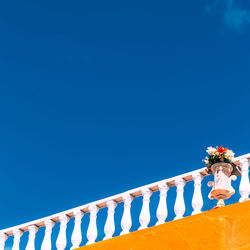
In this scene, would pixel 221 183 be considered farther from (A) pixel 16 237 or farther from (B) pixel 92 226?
(A) pixel 16 237

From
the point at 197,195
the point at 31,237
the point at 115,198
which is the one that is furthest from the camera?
the point at 31,237

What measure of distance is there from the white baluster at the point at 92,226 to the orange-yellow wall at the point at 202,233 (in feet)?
2.40

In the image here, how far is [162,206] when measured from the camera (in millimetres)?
8789

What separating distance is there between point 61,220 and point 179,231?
2388 mm

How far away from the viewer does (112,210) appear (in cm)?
928

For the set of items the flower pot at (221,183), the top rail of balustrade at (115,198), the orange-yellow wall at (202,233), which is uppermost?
the top rail of balustrade at (115,198)

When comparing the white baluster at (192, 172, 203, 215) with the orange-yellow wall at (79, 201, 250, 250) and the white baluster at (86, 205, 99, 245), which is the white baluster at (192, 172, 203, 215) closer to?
the orange-yellow wall at (79, 201, 250, 250)

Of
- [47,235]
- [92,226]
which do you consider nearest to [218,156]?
[92,226]

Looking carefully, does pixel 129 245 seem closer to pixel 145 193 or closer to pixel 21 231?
pixel 145 193

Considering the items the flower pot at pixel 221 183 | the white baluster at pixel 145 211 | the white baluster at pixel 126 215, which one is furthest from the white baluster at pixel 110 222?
the flower pot at pixel 221 183

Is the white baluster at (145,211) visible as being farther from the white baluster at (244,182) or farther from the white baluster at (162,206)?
the white baluster at (244,182)

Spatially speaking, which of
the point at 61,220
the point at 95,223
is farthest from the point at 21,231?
the point at 95,223

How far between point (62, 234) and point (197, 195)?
2.30 m

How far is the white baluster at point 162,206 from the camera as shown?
870 centimetres
